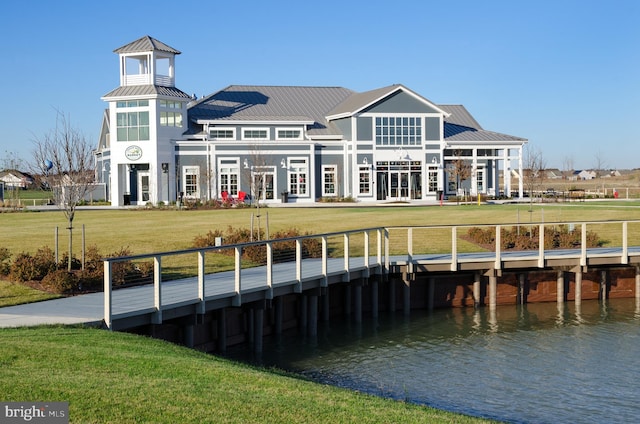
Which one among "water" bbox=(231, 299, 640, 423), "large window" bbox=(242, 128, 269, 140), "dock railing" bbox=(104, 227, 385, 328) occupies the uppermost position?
"large window" bbox=(242, 128, 269, 140)

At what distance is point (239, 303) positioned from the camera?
753 inches

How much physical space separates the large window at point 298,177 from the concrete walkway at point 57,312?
148 ft

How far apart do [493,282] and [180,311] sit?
1256 cm

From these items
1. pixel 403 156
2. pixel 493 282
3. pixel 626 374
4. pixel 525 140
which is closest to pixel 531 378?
pixel 626 374

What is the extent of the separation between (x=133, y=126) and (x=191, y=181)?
577 cm

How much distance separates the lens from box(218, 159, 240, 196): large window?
63.8 meters

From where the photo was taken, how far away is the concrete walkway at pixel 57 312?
1566 cm

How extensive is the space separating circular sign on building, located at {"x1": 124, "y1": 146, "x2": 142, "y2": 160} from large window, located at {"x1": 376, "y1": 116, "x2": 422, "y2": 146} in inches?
710

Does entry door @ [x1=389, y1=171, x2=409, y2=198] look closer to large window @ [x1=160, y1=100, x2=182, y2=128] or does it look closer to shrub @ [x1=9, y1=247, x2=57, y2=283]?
large window @ [x1=160, y1=100, x2=182, y2=128]

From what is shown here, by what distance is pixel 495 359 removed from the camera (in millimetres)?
19891

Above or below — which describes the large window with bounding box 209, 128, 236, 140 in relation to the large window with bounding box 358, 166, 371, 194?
above

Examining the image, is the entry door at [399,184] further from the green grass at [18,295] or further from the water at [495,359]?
the green grass at [18,295]

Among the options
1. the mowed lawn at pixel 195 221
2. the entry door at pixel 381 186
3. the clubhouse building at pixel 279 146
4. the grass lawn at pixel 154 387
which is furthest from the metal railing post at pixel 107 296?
the entry door at pixel 381 186

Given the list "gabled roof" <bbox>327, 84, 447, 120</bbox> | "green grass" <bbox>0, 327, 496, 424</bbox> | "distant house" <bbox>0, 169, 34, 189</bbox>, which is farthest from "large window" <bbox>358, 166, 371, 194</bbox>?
"distant house" <bbox>0, 169, 34, 189</bbox>
